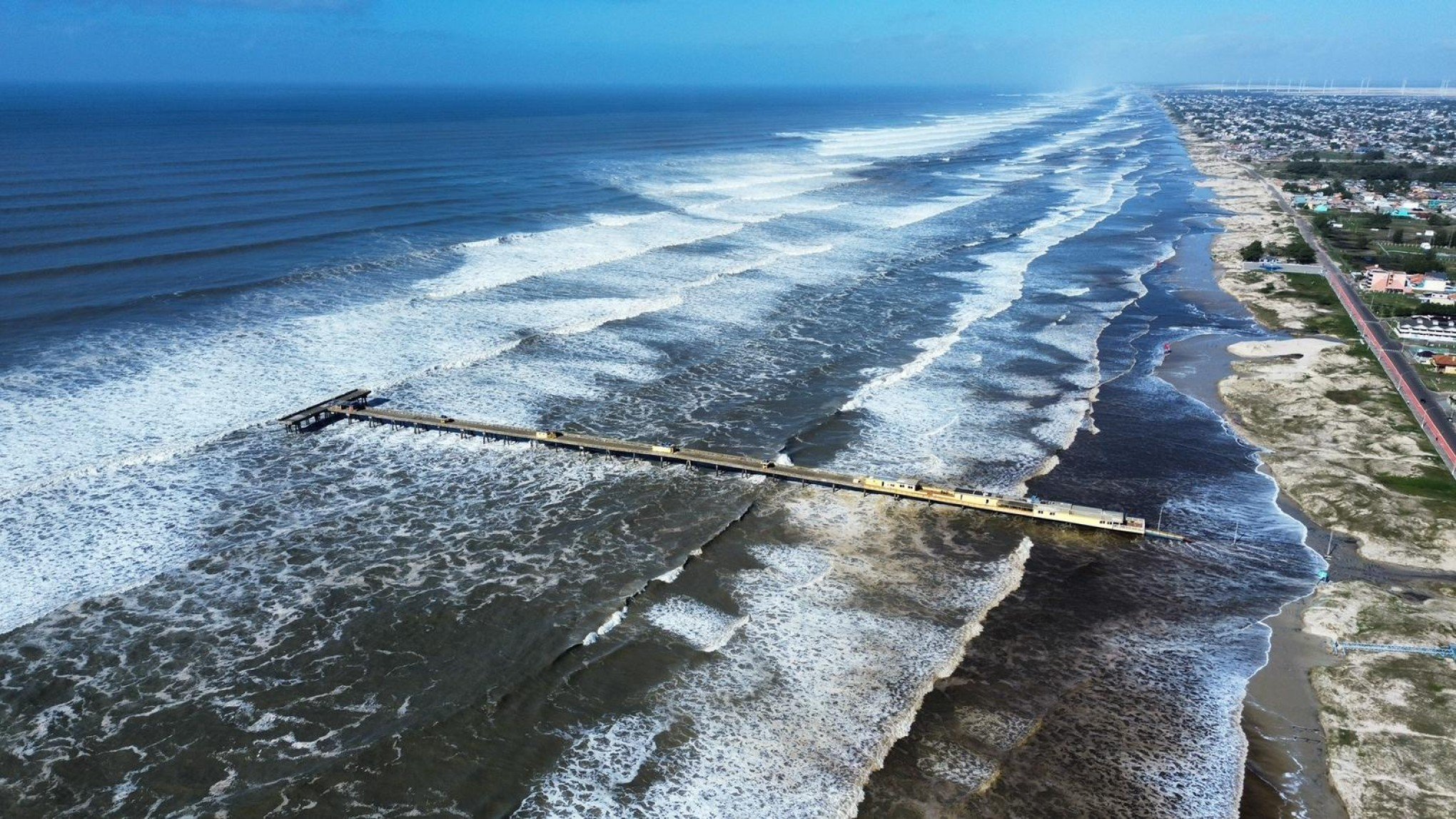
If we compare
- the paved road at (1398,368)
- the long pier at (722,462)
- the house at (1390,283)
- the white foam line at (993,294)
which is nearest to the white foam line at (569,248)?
Answer: the long pier at (722,462)

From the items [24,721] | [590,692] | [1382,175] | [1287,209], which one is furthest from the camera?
[1382,175]

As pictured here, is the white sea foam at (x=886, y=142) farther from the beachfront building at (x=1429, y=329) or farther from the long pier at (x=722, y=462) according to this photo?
the long pier at (x=722, y=462)

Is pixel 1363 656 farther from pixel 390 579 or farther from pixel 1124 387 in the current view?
pixel 390 579

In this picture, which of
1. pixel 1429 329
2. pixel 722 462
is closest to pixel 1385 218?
pixel 1429 329

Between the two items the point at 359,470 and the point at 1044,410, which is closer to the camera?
the point at 359,470

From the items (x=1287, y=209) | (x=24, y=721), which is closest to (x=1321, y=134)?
(x=1287, y=209)

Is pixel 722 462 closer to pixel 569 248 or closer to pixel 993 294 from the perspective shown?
pixel 993 294
